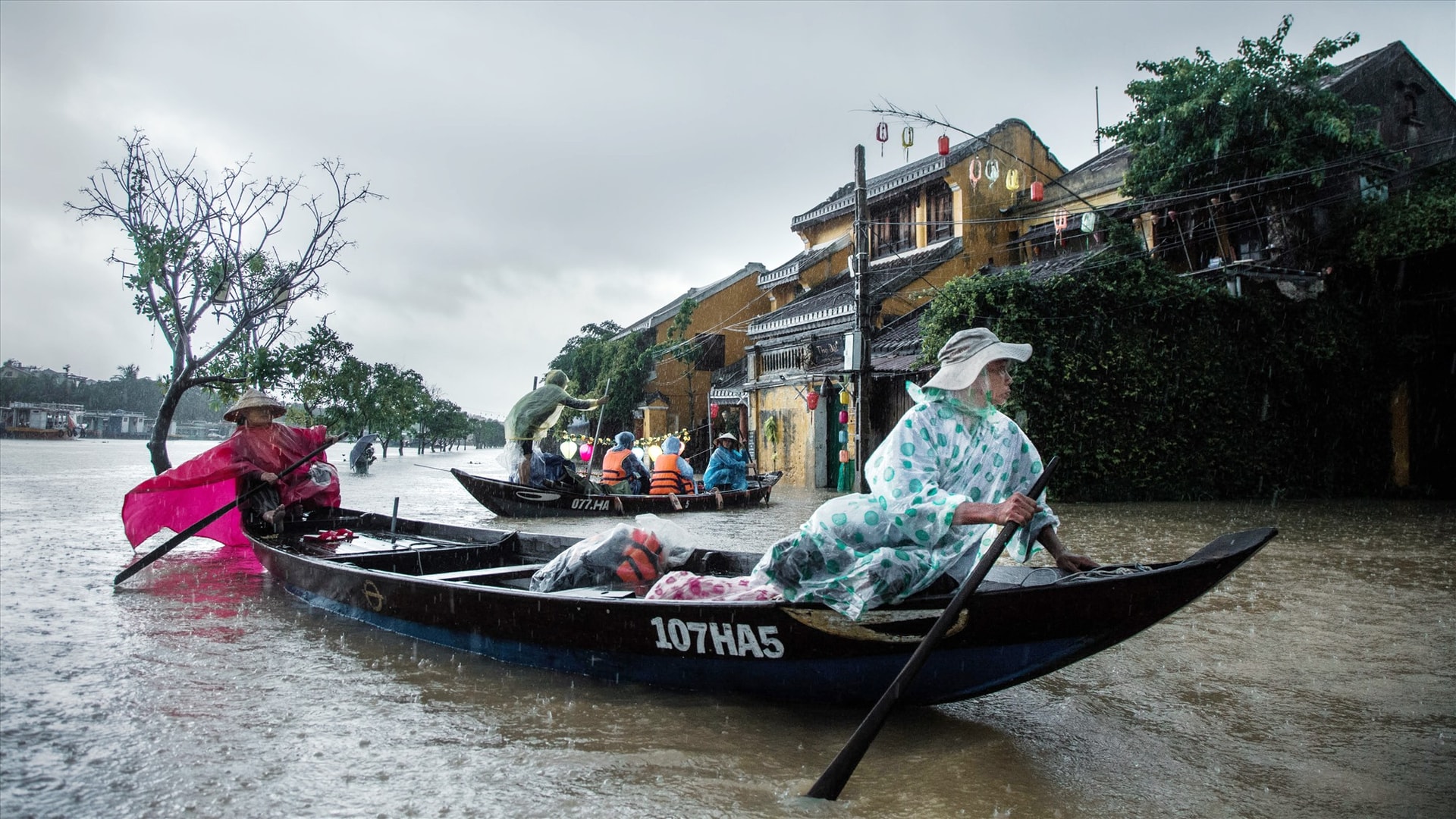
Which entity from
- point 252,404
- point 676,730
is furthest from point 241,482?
point 676,730

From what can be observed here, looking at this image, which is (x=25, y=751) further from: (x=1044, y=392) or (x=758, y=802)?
(x=1044, y=392)

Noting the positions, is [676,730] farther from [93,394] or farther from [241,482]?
→ [93,394]

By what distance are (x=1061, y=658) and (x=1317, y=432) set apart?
15906mm

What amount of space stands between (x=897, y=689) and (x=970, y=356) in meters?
1.44

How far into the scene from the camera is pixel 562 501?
13.5 m

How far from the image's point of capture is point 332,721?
401cm

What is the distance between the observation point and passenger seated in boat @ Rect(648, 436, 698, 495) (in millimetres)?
14508

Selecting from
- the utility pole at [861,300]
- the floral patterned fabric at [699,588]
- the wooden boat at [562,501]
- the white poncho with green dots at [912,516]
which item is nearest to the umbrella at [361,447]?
the wooden boat at [562,501]

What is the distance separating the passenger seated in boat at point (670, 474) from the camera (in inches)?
571

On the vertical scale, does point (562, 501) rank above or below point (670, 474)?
below

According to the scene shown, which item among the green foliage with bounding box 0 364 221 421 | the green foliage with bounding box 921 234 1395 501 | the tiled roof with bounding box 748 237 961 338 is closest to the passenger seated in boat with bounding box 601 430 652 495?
the green foliage with bounding box 921 234 1395 501

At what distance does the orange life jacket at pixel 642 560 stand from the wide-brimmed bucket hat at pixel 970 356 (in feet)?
7.21

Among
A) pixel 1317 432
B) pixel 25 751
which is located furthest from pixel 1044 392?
pixel 25 751

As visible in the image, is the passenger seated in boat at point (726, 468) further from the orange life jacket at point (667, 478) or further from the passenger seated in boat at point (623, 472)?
the passenger seated in boat at point (623, 472)
